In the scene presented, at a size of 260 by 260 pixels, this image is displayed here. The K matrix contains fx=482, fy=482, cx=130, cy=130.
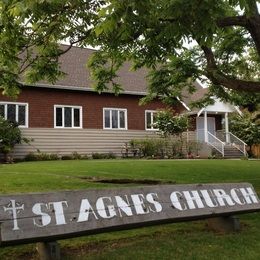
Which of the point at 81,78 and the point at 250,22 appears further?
the point at 81,78

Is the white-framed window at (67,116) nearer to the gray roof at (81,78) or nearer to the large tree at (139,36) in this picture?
the gray roof at (81,78)

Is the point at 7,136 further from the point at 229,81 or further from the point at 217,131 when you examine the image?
the point at 217,131

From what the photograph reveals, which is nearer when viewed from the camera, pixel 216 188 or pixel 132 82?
pixel 216 188

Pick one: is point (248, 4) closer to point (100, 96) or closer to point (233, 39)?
point (233, 39)

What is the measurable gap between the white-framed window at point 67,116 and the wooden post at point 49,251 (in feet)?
73.6

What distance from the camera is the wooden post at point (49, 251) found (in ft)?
17.6

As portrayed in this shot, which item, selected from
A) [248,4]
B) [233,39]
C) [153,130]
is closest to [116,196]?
[248,4]

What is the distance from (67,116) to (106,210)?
22.9 metres

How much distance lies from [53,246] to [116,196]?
1.04 metres

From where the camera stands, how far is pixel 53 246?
17.7 ft

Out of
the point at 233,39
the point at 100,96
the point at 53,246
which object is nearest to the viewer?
the point at 53,246

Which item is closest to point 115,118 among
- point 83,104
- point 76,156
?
point 83,104

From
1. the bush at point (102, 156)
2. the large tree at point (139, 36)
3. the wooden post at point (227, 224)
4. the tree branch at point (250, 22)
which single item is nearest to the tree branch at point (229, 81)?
the large tree at point (139, 36)

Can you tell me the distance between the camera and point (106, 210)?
579 cm
